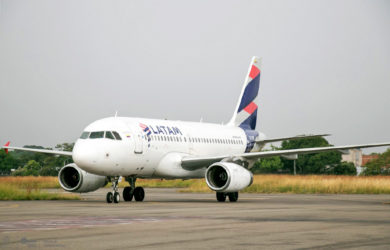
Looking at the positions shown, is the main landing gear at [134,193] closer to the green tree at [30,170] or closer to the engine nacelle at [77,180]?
the engine nacelle at [77,180]

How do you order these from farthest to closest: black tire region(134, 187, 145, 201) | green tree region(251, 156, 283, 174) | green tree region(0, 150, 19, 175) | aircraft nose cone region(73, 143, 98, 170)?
green tree region(0, 150, 19, 175)
green tree region(251, 156, 283, 174)
black tire region(134, 187, 145, 201)
aircraft nose cone region(73, 143, 98, 170)

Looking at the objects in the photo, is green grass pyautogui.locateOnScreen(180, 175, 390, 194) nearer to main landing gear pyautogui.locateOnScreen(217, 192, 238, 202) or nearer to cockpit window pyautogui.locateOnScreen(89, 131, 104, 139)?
main landing gear pyautogui.locateOnScreen(217, 192, 238, 202)

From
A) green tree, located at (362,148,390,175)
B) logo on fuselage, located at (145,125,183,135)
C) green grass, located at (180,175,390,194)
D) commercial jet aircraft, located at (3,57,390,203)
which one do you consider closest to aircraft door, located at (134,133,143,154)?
commercial jet aircraft, located at (3,57,390,203)

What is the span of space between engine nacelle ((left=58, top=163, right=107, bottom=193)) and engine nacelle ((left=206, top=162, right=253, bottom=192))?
198 inches

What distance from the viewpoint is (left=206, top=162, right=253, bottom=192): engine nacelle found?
90.2ft

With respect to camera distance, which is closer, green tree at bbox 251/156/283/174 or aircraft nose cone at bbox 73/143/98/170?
aircraft nose cone at bbox 73/143/98/170

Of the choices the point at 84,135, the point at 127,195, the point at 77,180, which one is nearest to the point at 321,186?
the point at 127,195

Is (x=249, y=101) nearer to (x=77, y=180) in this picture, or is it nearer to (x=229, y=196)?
(x=229, y=196)

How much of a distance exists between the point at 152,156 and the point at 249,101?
1255 cm

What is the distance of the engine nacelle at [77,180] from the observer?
2900 centimetres

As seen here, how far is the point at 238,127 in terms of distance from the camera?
126 feet

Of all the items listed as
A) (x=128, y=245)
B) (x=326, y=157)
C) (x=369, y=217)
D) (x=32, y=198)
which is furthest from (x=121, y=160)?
(x=326, y=157)

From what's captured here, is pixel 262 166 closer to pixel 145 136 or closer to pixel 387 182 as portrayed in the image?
pixel 387 182

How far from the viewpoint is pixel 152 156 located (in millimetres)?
28797
